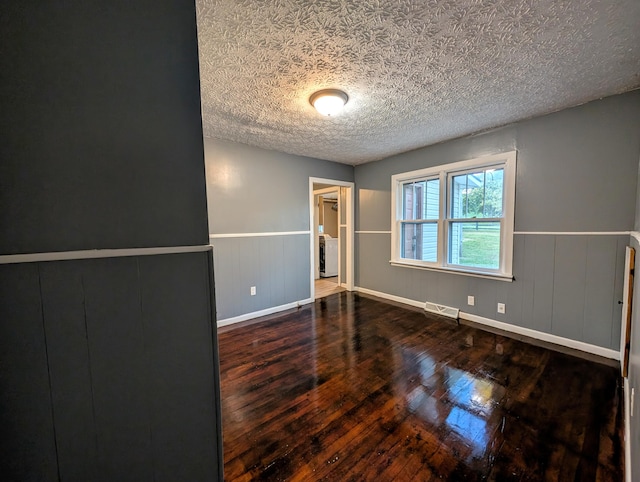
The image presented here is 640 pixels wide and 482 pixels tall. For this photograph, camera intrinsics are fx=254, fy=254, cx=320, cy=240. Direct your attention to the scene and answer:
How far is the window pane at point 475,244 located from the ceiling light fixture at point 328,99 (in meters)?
2.32

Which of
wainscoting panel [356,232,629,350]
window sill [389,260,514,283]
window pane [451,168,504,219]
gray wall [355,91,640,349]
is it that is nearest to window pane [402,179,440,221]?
window pane [451,168,504,219]

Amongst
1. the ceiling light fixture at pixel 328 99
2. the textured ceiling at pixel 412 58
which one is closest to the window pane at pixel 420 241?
the textured ceiling at pixel 412 58

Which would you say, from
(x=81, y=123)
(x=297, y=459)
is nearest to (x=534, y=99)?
(x=81, y=123)

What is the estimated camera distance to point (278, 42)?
60.6 inches

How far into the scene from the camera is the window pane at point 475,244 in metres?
3.10

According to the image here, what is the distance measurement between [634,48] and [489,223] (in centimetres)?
181

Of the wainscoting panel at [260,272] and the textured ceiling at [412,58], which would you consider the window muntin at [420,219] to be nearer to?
the textured ceiling at [412,58]

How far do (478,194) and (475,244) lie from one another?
2.10 feet

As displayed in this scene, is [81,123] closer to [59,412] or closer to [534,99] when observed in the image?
[59,412]

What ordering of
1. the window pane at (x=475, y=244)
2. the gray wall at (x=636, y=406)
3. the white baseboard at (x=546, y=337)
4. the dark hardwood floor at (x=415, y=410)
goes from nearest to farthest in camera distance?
the gray wall at (x=636, y=406) < the dark hardwood floor at (x=415, y=410) < the white baseboard at (x=546, y=337) < the window pane at (x=475, y=244)

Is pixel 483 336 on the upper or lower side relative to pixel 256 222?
lower

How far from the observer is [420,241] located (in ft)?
13.0

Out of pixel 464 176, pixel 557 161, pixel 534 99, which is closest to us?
pixel 534 99

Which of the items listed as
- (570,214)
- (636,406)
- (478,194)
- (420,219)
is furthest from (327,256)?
(636,406)
